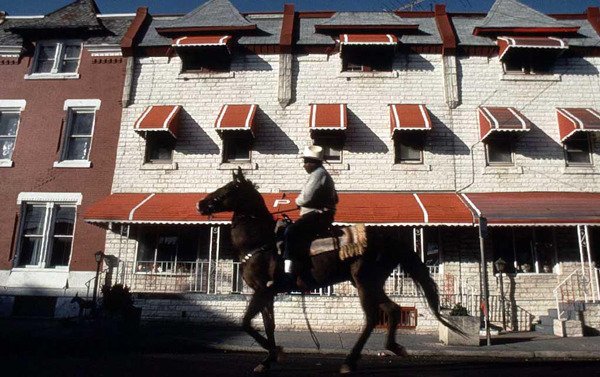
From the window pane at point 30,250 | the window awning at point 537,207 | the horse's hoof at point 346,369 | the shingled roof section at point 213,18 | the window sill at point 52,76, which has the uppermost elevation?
the shingled roof section at point 213,18

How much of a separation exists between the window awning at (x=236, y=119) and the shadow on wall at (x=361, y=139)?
10.7ft

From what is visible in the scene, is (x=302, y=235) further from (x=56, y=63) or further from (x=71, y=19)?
(x=71, y=19)

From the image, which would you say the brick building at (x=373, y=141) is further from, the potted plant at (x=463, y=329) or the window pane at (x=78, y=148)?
the potted plant at (x=463, y=329)

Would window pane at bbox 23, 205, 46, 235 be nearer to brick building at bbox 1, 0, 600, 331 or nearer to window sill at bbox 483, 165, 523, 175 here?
brick building at bbox 1, 0, 600, 331

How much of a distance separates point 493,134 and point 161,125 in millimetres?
11000

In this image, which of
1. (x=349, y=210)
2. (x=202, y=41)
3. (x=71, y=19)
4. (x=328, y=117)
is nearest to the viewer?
(x=349, y=210)

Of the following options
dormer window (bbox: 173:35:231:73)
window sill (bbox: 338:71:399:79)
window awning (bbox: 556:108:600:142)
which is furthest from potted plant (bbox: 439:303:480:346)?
dormer window (bbox: 173:35:231:73)

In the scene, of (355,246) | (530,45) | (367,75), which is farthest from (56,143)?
(530,45)

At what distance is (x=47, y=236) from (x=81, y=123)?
13.8ft

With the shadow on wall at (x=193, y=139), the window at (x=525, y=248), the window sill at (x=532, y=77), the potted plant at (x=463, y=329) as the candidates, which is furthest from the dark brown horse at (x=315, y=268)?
the window sill at (x=532, y=77)

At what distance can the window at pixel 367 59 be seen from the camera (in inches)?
627

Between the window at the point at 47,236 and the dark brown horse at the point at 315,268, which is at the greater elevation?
the window at the point at 47,236

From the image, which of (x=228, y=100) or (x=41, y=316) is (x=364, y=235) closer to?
(x=228, y=100)

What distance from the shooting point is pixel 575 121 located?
1391 centimetres
